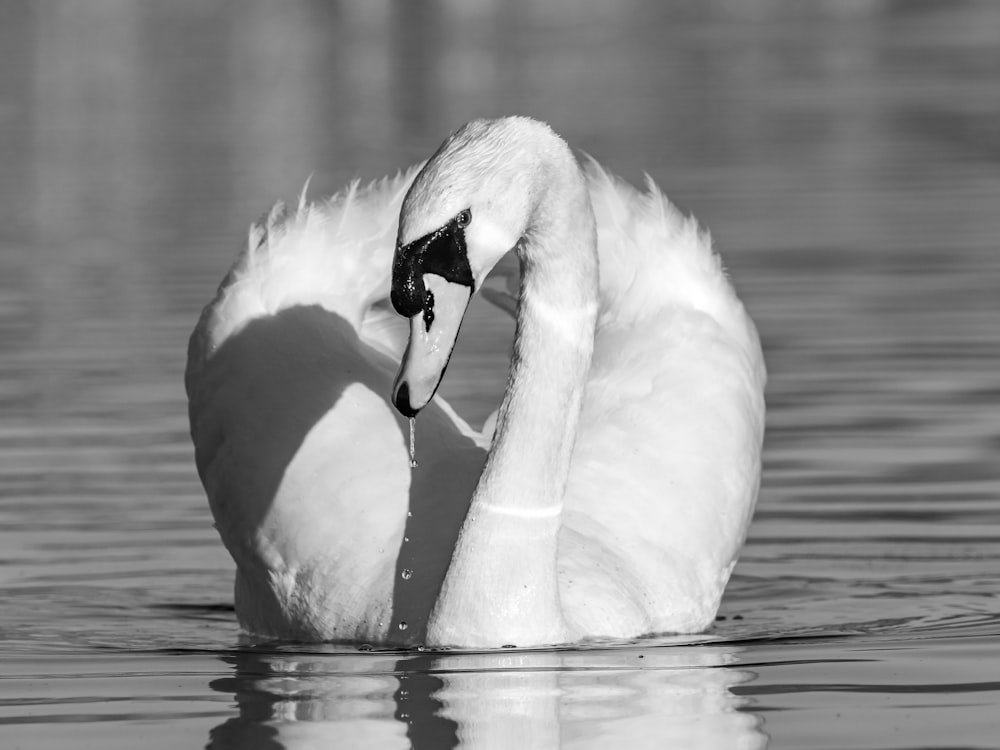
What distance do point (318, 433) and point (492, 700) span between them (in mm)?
2067

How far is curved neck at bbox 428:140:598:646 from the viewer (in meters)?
7.75

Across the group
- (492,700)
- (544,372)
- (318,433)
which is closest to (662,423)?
(318,433)

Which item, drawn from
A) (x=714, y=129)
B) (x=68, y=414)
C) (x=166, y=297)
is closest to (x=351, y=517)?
(x=68, y=414)

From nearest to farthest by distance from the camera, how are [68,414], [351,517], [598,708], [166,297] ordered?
[598,708] → [351,517] → [68,414] → [166,297]

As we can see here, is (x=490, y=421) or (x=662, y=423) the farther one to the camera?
(x=490, y=421)

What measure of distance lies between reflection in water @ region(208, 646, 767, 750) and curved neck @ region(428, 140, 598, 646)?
0.14 meters

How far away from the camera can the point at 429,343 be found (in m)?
7.16

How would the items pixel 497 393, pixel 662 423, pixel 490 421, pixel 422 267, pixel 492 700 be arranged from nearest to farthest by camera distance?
pixel 492 700
pixel 422 267
pixel 662 423
pixel 490 421
pixel 497 393

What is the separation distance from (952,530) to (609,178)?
1900 mm

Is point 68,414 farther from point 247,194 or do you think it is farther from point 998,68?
point 998,68

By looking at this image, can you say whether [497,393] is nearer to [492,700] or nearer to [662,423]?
[662,423]

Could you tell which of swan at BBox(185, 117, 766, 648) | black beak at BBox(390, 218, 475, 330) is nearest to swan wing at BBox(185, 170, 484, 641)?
swan at BBox(185, 117, 766, 648)

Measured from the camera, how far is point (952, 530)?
9758 mm

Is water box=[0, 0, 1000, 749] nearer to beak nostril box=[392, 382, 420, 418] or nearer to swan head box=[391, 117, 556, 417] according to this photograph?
beak nostril box=[392, 382, 420, 418]
